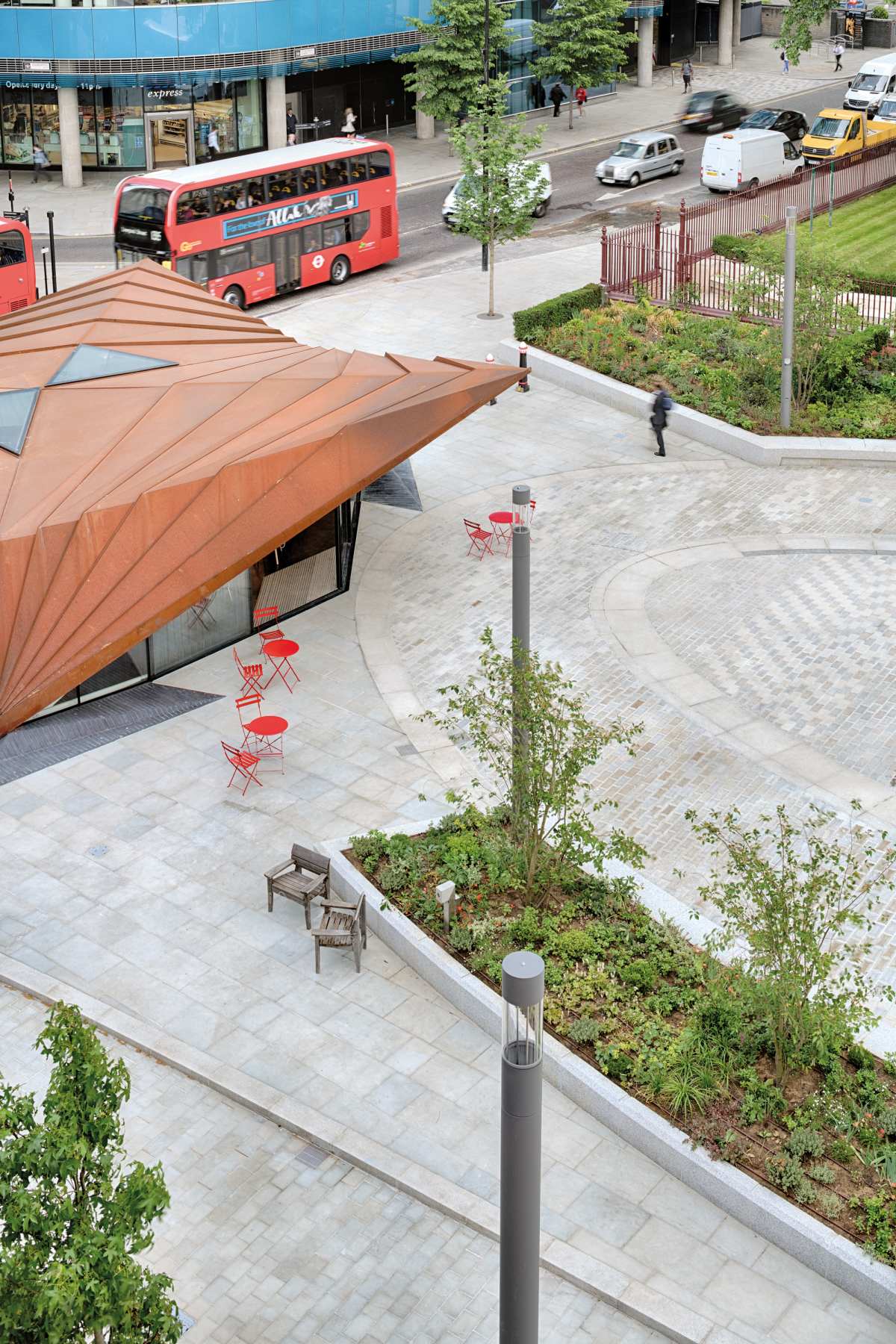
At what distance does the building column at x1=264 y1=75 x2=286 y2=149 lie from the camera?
54344 mm

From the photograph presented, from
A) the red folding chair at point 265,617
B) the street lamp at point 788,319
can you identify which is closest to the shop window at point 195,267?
the street lamp at point 788,319

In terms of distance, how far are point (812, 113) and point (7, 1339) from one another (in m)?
59.6

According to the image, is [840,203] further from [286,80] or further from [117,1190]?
[117,1190]

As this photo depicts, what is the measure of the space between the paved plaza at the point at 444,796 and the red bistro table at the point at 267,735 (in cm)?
27

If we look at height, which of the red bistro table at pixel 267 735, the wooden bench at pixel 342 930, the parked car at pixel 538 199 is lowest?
the wooden bench at pixel 342 930

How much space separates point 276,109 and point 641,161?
12.8 m

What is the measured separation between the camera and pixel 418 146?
58250mm

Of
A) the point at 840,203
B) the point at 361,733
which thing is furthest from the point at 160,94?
the point at 361,733

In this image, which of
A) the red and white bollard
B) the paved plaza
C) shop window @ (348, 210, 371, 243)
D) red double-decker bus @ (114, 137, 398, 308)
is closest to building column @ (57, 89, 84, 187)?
red double-decker bus @ (114, 137, 398, 308)

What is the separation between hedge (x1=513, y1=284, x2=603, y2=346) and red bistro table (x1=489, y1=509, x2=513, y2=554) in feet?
29.9

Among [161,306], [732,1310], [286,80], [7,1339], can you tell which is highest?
[286,80]

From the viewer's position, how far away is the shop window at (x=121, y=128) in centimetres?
5372

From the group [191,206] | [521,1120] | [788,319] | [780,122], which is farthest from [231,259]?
[521,1120]

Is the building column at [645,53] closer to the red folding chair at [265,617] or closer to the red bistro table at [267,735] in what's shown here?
the red folding chair at [265,617]
